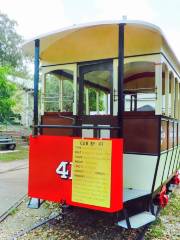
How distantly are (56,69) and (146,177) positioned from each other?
251 centimetres

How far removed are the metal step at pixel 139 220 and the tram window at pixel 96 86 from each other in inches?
67.8

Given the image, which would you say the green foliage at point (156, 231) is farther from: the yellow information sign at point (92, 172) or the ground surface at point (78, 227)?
the yellow information sign at point (92, 172)

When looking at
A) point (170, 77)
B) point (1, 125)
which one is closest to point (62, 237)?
point (170, 77)

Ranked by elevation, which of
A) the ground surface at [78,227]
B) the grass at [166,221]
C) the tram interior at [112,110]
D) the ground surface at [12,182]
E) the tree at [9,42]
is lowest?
the grass at [166,221]

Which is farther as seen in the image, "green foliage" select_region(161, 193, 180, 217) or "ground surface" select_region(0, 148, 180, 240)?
"green foliage" select_region(161, 193, 180, 217)

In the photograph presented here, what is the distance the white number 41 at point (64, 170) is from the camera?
4.44 metres

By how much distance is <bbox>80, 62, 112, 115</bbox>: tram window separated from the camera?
5.36 m

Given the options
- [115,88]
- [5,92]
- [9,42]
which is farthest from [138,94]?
[9,42]

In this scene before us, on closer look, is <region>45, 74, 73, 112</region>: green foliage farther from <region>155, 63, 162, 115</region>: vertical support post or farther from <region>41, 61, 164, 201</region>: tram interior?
<region>155, 63, 162, 115</region>: vertical support post

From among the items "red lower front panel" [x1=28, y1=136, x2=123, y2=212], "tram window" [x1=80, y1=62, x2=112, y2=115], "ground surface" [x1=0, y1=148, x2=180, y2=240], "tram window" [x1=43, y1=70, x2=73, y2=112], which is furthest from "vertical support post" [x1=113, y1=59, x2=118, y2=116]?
"ground surface" [x1=0, y1=148, x2=180, y2=240]

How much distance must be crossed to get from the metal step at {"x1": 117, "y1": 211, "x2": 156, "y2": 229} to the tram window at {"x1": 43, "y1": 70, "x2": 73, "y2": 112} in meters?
2.21

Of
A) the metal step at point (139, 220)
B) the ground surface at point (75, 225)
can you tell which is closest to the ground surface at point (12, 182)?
the ground surface at point (75, 225)

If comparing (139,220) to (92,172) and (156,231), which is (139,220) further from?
(92,172)

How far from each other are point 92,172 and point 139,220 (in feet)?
3.28
